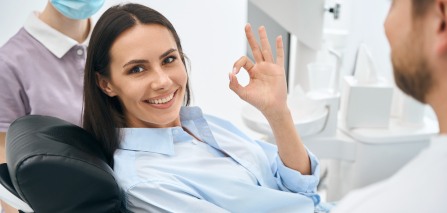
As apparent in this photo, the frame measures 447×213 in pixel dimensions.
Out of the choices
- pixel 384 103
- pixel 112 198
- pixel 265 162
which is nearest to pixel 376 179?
pixel 384 103

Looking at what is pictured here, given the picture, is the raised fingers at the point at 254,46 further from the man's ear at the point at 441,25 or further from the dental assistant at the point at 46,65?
the man's ear at the point at 441,25

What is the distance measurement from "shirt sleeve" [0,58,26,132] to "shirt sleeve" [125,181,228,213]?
0.49m

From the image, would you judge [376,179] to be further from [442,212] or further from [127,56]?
[442,212]

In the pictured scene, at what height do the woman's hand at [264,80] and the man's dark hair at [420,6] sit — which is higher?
the man's dark hair at [420,6]

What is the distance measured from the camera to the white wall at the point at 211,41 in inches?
88.2

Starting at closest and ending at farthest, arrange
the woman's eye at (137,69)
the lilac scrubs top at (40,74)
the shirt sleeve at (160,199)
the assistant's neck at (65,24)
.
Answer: the shirt sleeve at (160,199), the woman's eye at (137,69), the lilac scrubs top at (40,74), the assistant's neck at (65,24)

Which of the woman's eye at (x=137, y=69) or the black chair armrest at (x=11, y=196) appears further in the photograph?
the woman's eye at (x=137, y=69)

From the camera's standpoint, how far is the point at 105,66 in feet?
3.58

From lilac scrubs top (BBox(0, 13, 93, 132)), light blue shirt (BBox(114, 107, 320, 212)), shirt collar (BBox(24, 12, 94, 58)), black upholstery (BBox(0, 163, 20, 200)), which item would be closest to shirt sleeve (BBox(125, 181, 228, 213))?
light blue shirt (BBox(114, 107, 320, 212))

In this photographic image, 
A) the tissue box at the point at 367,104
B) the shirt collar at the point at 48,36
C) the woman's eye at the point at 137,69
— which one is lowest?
the tissue box at the point at 367,104

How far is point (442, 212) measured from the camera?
0.46m

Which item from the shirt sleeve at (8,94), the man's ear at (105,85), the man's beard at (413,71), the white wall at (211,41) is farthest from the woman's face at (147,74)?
the white wall at (211,41)

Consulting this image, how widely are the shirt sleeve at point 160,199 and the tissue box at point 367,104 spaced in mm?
1282

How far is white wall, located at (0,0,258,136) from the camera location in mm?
2240
